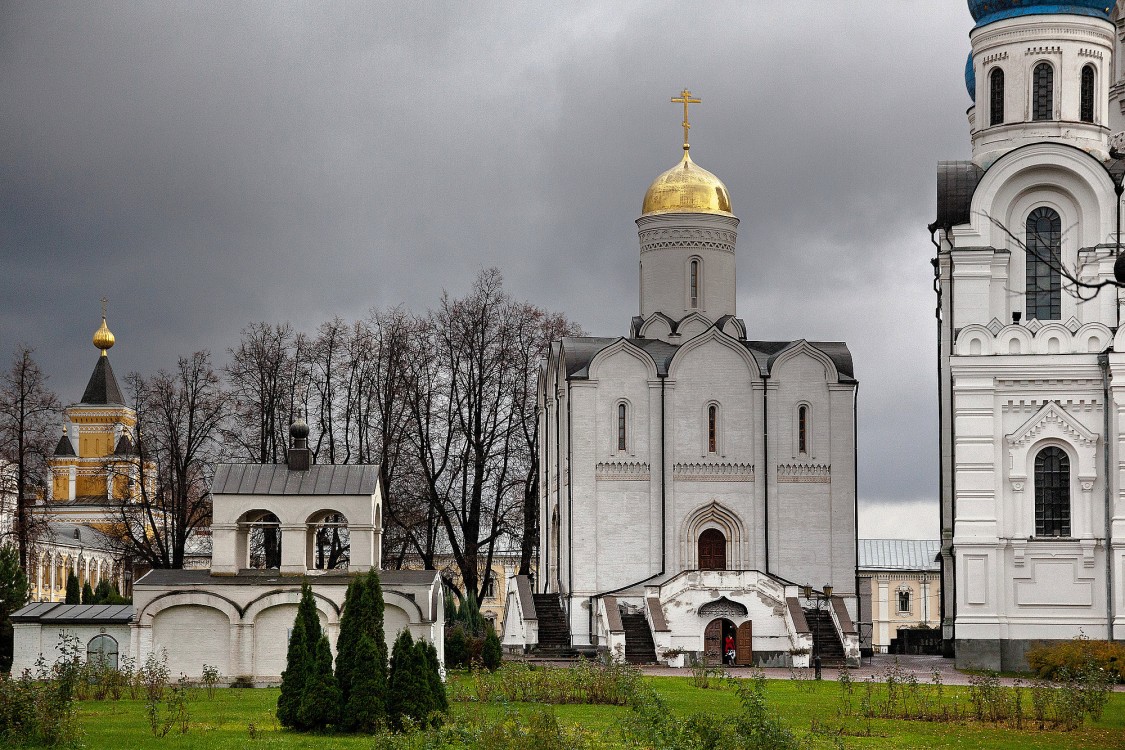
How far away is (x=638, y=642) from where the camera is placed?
31.7 meters

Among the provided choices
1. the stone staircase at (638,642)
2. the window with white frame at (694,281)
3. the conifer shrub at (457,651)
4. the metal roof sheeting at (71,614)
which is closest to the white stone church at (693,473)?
the stone staircase at (638,642)

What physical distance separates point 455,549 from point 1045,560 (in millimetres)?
14179

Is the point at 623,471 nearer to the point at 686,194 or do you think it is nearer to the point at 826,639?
the point at 826,639

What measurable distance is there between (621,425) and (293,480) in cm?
991

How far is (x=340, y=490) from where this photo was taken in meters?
26.3

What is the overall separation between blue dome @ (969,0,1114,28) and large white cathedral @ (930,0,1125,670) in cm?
3

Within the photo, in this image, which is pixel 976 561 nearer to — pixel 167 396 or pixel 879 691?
pixel 879 691

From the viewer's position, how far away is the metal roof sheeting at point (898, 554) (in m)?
59.4

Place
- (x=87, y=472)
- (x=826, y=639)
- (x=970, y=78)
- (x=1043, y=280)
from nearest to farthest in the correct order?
(x=1043, y=280)
(x=826, y=639)
(x=970, y=78)
(x=87, y=472)

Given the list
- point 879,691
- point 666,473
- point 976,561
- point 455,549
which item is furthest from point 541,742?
point 455,549

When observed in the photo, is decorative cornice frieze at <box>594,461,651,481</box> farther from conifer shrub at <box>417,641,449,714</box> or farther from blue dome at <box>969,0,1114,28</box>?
conifer shrub at <box>417,641,449,714</box>

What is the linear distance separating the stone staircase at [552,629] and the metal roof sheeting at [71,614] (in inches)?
384

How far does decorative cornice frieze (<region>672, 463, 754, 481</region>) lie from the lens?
34500mm

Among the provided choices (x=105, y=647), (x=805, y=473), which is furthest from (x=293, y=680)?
(x=805, y=473)
